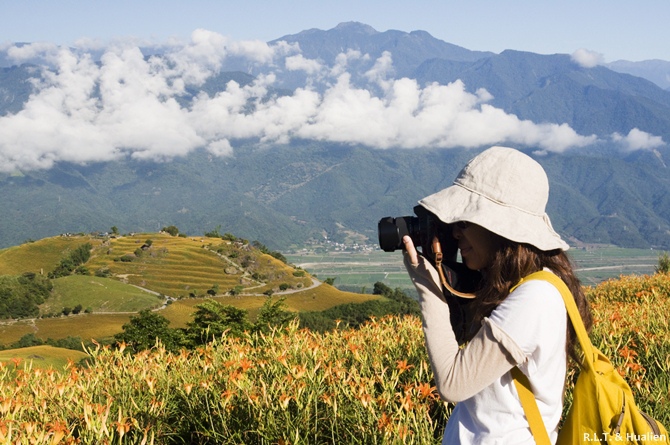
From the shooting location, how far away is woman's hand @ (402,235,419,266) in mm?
1839

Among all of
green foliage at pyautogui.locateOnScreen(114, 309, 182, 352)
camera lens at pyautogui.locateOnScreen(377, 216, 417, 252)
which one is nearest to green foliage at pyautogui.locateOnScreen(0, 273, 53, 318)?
green foliage at pyautogui.locateOnScreen(114, 309, 182, 352)

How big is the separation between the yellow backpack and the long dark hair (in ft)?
0.28

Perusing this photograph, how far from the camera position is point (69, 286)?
66.2m

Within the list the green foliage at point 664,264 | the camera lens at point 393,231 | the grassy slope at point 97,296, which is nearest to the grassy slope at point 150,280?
the grassy slope at point 97,296

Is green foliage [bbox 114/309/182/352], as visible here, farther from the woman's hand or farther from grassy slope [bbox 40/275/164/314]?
grassy slope [bbox 40/275/164/314]

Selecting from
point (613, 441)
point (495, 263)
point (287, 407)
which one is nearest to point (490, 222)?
point (495, 263)

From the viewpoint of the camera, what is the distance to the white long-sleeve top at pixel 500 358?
170 centimetres

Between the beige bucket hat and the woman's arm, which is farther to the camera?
the beige bucket hat

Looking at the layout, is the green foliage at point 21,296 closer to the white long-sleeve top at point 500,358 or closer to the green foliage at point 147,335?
the green foliage at point 147,335

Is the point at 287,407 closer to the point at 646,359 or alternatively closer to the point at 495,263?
the point at 495,263

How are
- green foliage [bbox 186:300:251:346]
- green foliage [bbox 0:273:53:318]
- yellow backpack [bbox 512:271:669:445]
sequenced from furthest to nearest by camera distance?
green foliage [bbox 0:273:53:318], green foliage [bbox 186:300:251:346], yellow backpack [bbox 512:271:669:445]

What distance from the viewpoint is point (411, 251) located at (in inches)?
72.6

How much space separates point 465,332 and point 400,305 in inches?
1879

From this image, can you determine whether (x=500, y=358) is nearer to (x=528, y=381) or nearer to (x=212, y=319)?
(x=528, y=381)
